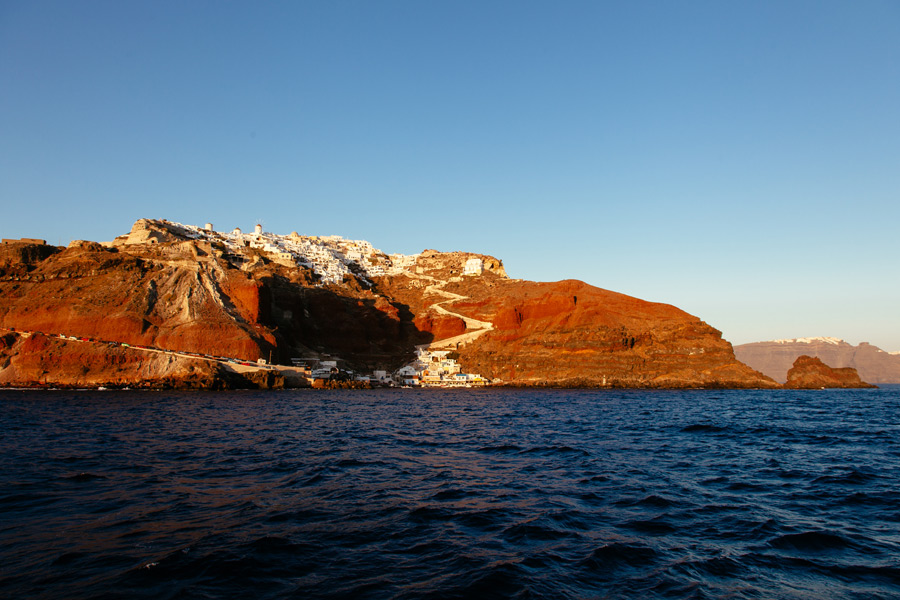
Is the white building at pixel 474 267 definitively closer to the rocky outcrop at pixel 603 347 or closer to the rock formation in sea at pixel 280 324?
the rock formation in sea at pixel 280 324

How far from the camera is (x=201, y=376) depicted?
62688mm

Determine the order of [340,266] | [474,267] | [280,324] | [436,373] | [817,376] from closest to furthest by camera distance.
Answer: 1. [436,373]
2. [280,324]
3. [817,376]
4. [340,266]
5. [474,267]

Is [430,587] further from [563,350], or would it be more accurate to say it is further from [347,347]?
[347,347]

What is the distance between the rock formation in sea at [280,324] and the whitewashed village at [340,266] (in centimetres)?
294

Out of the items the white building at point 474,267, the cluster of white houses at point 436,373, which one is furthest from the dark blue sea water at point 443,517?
the white building at point 474,267

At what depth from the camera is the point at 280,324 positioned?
9100 centimetres

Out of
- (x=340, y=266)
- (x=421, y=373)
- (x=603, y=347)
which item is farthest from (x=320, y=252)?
(x=603, y=347)

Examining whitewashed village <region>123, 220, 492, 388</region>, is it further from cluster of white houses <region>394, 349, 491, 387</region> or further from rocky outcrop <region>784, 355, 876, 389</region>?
rocky outcrop <region>784, 355, 876, 389</region>

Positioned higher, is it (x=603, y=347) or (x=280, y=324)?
(x=280, y=324)

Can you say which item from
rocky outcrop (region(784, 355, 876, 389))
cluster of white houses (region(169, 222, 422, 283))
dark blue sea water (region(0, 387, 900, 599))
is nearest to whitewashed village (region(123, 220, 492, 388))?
cluster of white houses (region(169, 222, 422, 283))

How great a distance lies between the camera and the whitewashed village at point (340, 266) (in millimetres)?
87000

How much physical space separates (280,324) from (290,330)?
223 centimetres

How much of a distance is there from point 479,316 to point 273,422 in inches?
3593

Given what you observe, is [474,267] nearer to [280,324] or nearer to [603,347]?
[603,347]
